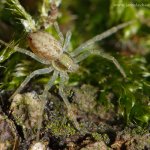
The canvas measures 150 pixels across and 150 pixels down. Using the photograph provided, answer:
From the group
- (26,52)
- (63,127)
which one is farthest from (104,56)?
(63,127)

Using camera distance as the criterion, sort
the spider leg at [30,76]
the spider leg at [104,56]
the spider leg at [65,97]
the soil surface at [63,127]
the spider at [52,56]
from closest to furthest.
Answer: the soil surface at [63,127]
the spider leg at [65,97]
the spider leg at [30,76]
the spider at [52,56]
the spider leg at [104,56]

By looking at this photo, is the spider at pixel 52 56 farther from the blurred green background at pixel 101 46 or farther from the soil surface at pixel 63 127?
the soil surface at pixel 63 127

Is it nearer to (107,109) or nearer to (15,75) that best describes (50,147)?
(107,109)

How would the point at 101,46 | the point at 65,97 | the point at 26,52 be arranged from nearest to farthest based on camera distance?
the point at 65,97 → the point at 26,52 → the point at 101,46

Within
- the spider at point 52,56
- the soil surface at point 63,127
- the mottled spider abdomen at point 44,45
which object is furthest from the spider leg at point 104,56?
the soil surface at point 63,127

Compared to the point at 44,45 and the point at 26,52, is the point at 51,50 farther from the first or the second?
the point at 26,52

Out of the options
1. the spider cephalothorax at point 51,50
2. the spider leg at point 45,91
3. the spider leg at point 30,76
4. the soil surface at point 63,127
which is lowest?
the soil surface at point 63,127

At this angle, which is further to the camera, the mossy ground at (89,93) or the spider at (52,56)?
the spider at (52,56)

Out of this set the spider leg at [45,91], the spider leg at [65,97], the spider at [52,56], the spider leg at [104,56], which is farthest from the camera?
the spider leg at [104,56]

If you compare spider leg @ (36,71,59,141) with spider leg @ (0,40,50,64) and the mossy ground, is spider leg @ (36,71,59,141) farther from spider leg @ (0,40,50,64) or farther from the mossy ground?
spider leg @ (0,40,50,64)
